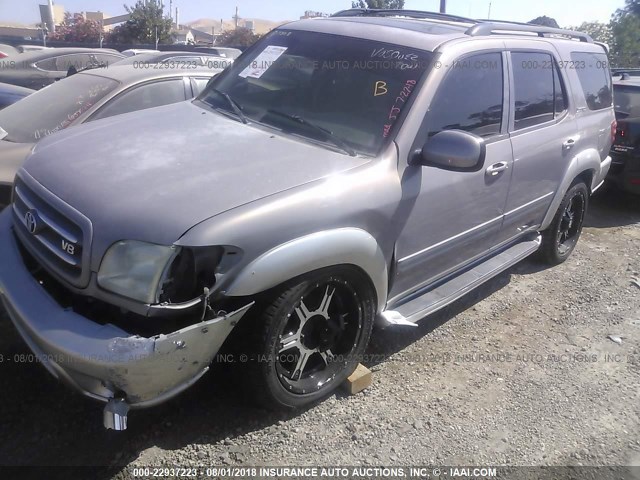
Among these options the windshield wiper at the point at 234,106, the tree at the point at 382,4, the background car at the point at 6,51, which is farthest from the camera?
the tree at the point at 382,4

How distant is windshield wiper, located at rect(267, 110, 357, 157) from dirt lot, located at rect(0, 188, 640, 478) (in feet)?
4.43

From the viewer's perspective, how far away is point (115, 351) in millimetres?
2219

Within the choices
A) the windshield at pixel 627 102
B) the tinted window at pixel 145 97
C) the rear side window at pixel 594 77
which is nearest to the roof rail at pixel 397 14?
the rear side window at pixel 594 77

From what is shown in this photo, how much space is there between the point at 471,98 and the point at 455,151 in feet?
2.45

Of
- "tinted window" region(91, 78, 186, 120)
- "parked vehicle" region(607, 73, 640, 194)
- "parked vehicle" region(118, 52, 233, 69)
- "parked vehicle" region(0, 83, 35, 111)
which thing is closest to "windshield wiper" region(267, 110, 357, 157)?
"tinted window" region(91, 78, 186, 120)

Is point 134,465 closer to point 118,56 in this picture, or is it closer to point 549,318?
point 549,318

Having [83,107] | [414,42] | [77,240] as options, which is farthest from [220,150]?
[83,107]

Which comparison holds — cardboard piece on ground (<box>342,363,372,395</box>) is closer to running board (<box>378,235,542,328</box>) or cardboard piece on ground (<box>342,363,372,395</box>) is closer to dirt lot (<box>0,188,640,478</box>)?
dirt lot (<box>0,188,640,478</box>)

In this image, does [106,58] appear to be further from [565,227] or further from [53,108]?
[565,227]

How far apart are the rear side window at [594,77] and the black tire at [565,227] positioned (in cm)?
75

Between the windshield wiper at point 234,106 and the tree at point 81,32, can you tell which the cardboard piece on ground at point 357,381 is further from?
the tree at point 81,32

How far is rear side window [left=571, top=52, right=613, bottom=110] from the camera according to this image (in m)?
4.87

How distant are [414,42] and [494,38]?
0.71m

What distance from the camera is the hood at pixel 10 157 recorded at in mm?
4223
